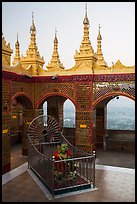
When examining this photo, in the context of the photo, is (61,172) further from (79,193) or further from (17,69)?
(17,69)

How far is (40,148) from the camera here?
9750mm

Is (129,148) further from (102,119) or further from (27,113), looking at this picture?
(27,113)

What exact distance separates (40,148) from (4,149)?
1538 mm

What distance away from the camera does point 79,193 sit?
7.16m

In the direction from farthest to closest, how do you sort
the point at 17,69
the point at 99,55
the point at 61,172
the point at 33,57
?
the point at 99,55, the point at 33,57, the point at 17,69, the point at 61,172

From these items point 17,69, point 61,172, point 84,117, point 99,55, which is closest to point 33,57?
point 17,69

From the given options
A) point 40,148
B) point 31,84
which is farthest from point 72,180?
point 31,84

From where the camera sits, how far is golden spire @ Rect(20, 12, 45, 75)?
11516mm

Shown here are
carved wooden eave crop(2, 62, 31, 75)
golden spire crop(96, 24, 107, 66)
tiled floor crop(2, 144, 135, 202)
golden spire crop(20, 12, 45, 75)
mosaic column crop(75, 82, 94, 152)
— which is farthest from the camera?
golden spire crop(96, 24, 107, 66)

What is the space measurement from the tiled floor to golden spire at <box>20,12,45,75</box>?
513 centimetres

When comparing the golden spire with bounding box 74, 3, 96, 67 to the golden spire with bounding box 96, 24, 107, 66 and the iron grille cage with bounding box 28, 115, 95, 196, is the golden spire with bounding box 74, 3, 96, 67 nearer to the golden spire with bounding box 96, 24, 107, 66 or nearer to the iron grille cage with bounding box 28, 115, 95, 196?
the golden spire with bounding box 96, 24, 107, 66

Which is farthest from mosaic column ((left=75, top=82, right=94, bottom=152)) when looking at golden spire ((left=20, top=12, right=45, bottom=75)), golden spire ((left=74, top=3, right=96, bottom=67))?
golden spire ((left=20, top=12, right=45, bottom=75))

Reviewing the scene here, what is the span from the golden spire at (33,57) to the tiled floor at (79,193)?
513 cm

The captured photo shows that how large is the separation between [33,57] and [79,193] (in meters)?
7.14
